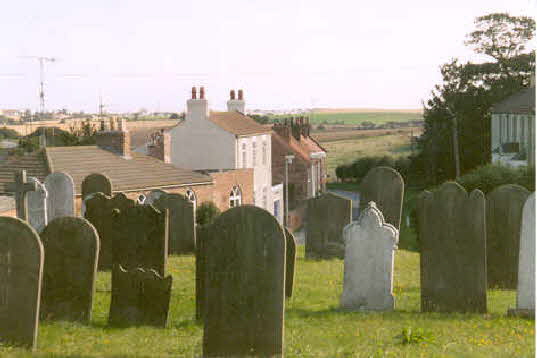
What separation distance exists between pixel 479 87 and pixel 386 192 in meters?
44.2

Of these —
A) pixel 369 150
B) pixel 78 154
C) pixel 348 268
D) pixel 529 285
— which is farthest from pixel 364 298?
pixel 369 150

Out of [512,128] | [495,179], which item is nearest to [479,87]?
[512,128]

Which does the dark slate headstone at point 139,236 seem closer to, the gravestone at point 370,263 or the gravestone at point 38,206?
the gravestone at point 370,263

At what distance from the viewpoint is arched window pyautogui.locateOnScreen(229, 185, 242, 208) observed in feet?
140

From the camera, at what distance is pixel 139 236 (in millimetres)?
15016

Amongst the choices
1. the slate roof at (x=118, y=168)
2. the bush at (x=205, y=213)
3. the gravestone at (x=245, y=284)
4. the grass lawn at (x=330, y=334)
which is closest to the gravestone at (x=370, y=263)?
the grass lawn at (x=330, y=334)

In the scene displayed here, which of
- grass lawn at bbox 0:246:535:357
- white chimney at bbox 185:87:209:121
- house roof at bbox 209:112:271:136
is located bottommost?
grass lawn at bbox 0:246:535:357

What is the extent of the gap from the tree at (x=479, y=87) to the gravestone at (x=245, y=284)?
177ft

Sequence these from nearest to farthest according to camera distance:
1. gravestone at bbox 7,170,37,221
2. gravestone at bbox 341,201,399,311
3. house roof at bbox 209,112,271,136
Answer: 1. gravestone at bbox 341,201,399,311
2. gravestone at bbox 7,170,37,221
3. house roof at bbox 209,112,271,136

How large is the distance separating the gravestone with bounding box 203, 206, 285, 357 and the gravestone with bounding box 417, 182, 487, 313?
4358 millimetres

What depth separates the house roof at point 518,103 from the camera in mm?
55250

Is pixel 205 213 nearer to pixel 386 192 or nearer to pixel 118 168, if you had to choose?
pixel 118 168

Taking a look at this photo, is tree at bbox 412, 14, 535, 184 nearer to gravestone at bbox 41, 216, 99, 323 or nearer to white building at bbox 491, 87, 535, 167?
white building at bbox 491, 87, 535, 167

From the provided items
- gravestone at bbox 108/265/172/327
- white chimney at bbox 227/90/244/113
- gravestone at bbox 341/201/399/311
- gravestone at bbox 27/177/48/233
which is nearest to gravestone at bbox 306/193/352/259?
gravestone at bbox 27/177/48/233
